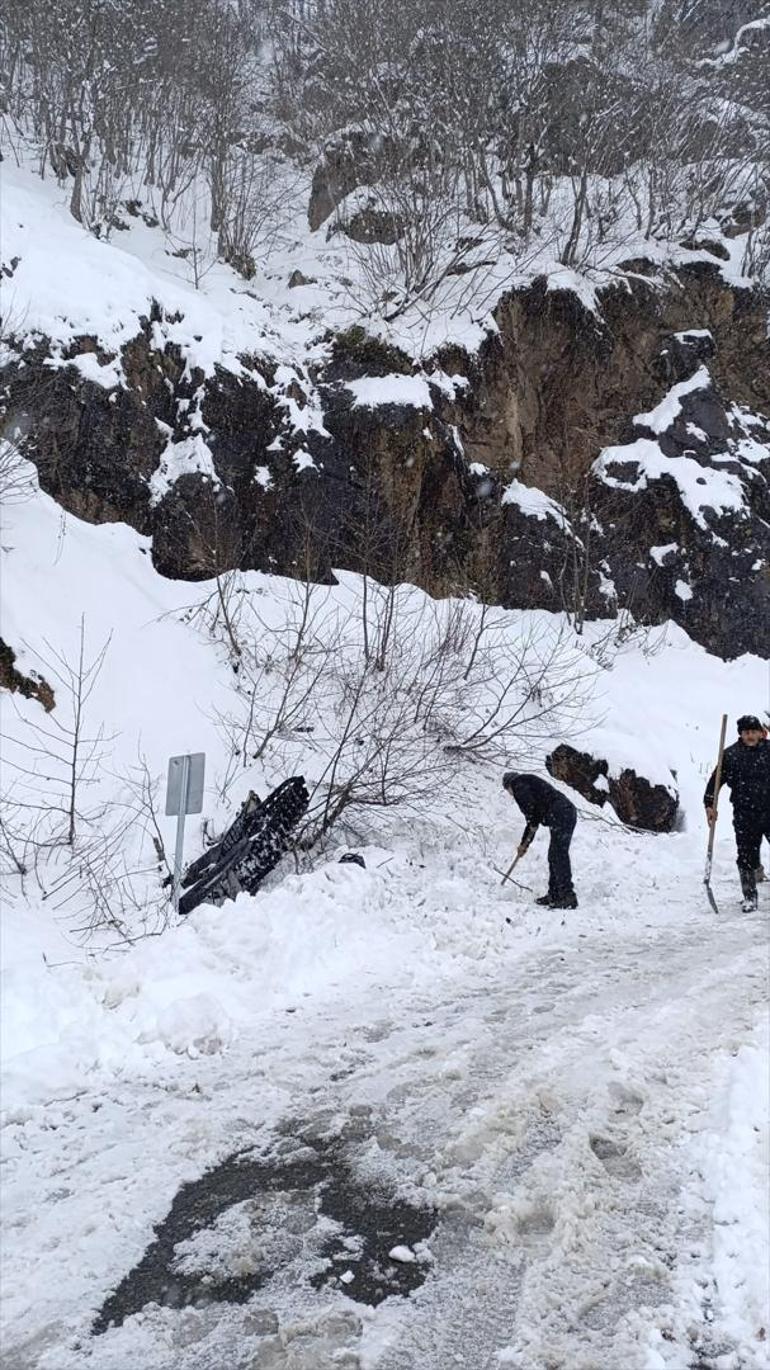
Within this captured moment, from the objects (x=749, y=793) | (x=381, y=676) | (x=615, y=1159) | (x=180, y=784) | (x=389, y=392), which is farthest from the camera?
(x=389, y=392)

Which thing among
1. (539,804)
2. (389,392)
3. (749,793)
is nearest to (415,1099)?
(539,804)

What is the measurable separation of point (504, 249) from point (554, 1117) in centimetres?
2130

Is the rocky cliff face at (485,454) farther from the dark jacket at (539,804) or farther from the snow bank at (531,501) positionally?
the dark jacket at (539,804)

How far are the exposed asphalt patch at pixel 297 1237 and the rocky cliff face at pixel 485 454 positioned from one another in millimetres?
10179

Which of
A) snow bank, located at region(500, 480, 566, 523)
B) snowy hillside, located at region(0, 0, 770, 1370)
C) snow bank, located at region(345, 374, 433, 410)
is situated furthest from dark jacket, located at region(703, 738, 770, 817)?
snow bank, located at region(345, 374, 433, 410)

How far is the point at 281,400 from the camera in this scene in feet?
53.5

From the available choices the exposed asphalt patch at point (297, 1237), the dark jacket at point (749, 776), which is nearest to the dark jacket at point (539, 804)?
the dark jacket at point (749, 776)

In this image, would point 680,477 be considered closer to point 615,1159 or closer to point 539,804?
point 539,804

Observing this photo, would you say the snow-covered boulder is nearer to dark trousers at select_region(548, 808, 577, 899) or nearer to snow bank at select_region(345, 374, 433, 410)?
dark trousers at select_region(548, 808, 577, 899)

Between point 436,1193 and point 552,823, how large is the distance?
5558 millimetres

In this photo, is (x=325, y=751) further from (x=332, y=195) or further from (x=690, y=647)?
(x=332, y=195)

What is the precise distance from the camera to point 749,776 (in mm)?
8398

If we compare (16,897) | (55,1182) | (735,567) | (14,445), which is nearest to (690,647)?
(735,567)

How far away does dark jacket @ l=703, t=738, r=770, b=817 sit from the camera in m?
8.31
